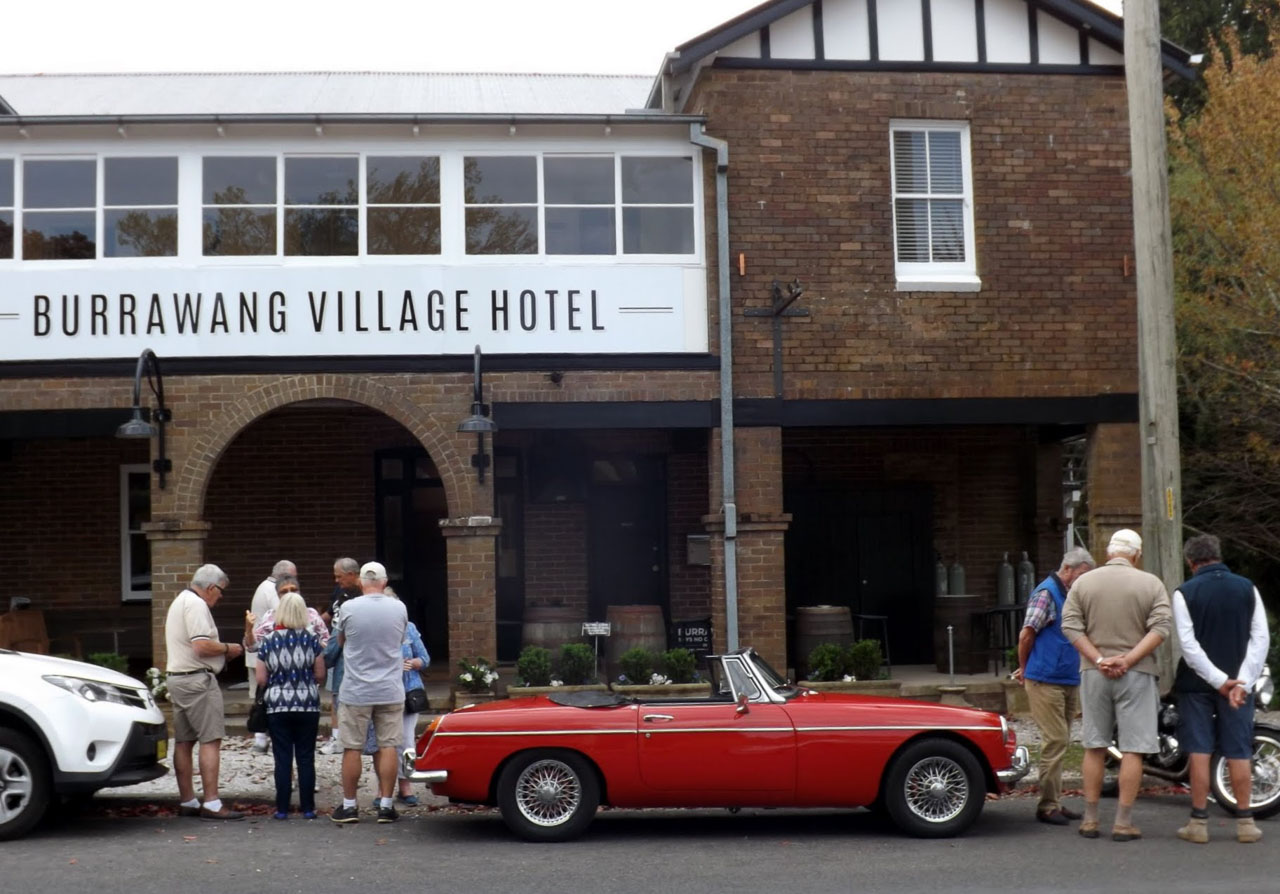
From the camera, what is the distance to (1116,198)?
1470 cm

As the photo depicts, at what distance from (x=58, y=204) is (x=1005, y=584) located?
10473 millimetres

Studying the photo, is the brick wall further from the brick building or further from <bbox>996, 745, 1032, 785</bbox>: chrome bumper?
<bbox>996, 745, 1032, 785</bbox>: chrome bumper

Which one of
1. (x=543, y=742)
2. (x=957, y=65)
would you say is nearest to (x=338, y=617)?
(x=543, y=742)

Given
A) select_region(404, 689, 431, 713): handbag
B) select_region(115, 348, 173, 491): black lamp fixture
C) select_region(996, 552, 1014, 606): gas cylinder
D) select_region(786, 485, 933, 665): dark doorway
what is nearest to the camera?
select_region(404, 689, 431, 713): handbag

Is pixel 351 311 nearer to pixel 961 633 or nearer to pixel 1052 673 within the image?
pixel 961 633

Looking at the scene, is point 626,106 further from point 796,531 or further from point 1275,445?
point 1275,445

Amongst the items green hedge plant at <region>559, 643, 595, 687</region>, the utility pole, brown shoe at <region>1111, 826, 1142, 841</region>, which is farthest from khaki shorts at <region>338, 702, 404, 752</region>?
the utility pole

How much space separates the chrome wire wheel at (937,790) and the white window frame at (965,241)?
6.58 meters

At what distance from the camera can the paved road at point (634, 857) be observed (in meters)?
7.69

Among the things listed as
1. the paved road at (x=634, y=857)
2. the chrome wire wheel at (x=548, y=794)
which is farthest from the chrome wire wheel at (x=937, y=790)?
the chrome wire wheel at (x=548, y=794)

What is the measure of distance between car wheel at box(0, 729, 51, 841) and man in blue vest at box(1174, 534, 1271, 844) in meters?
6.77

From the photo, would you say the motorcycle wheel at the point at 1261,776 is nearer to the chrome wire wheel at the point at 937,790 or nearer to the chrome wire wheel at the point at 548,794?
the chrome wire wheel at the point at 937,790

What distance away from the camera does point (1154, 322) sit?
10.5m

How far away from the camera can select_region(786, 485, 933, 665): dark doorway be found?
1672cm
